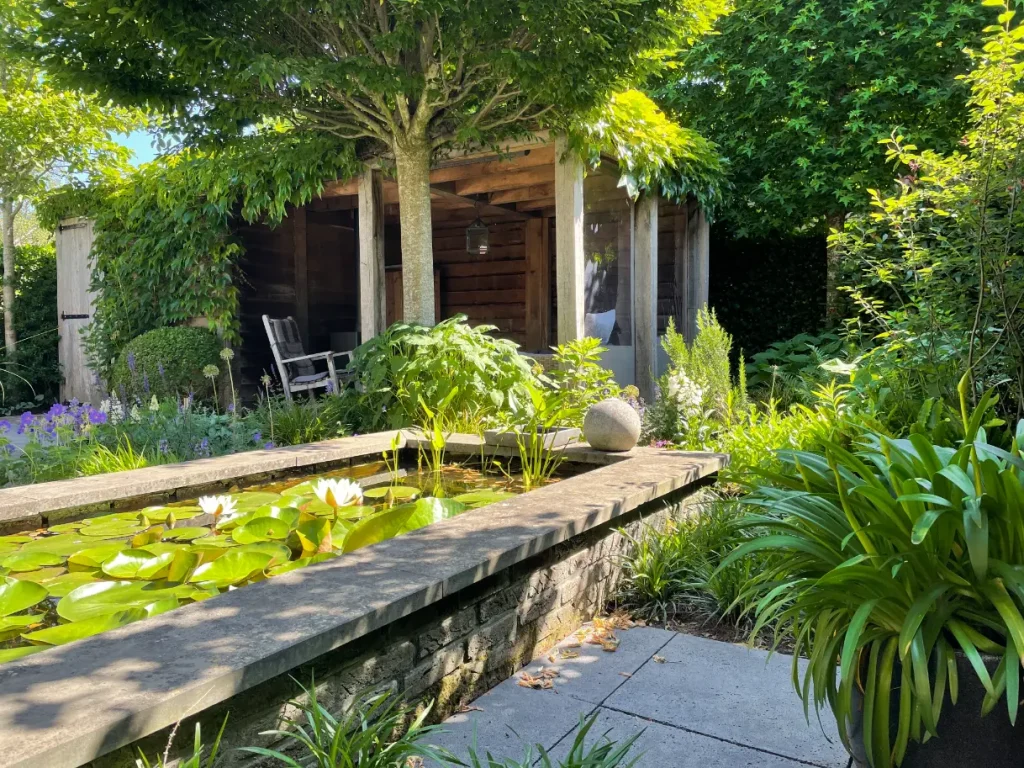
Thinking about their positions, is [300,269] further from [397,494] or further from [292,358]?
[397,494]

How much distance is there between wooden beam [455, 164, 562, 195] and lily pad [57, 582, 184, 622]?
5.15 meters

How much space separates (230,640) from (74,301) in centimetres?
767

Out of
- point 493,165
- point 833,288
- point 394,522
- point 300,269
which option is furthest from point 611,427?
point 300,269

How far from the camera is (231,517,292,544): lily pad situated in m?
2.18

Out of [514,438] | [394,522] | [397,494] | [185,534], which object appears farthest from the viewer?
[514,438]

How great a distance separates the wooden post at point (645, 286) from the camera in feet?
20.8

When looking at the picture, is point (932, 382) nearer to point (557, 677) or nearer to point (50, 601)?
point (557, 677)

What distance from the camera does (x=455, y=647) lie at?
1716 mm

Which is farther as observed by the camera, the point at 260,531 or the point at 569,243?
the point at 569,243

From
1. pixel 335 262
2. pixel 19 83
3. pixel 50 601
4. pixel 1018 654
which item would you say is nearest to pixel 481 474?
pixel 50 601

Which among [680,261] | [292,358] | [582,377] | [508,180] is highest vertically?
[508,180]

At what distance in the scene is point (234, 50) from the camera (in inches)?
147

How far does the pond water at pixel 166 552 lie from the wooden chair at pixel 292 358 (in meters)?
3.21

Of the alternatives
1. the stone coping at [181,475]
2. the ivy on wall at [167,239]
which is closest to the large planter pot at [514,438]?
the stone coping at [181,475]
